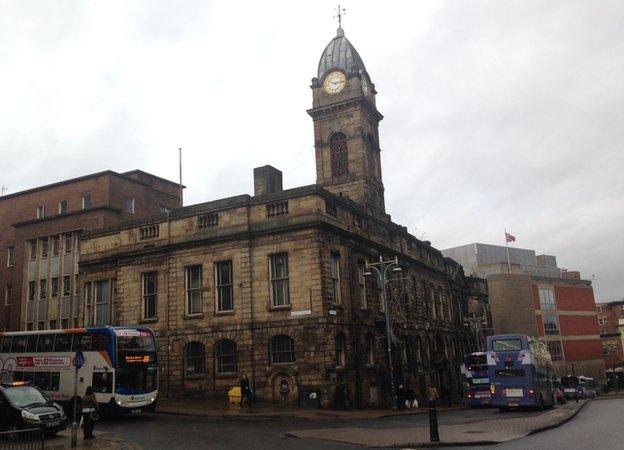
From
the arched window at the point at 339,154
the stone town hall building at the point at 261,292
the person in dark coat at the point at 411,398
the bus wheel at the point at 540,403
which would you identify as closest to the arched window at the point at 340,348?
the stone town hall building at the point at 261,292

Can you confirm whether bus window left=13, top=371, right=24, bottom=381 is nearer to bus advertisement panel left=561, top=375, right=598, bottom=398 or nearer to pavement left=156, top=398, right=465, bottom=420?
pavement left=156, top=398, right=465, bottom=420

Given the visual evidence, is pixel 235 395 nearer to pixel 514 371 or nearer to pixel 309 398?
pixel 309 398

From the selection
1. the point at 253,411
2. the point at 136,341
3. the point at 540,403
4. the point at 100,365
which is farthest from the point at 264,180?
the point at 540,403

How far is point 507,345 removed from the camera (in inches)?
1141

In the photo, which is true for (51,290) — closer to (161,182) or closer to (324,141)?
(161,182)

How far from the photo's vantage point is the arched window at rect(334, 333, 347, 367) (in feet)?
99.5

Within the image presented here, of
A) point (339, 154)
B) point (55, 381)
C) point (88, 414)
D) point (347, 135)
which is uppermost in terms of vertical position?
point (347, 135)

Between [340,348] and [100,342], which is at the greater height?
[100,342]

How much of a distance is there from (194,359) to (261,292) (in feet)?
18.9

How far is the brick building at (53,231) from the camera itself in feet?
141

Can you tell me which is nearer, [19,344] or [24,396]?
[24,396]

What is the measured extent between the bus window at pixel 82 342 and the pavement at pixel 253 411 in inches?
209

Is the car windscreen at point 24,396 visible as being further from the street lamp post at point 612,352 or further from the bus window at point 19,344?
the street lamp post at point 612,352

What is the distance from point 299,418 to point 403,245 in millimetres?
21703
